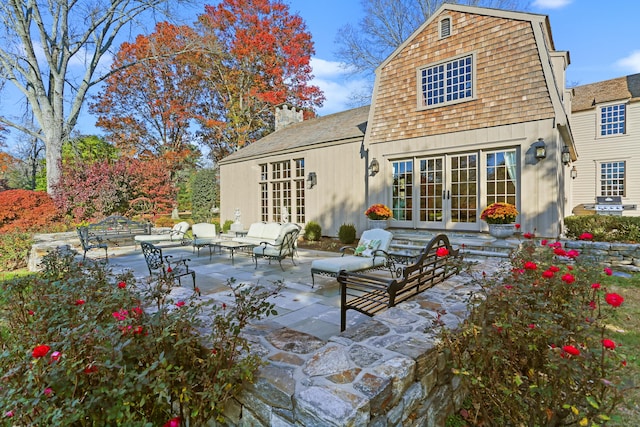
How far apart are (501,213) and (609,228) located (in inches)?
104

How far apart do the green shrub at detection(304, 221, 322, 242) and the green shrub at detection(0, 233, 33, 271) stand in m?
7.77

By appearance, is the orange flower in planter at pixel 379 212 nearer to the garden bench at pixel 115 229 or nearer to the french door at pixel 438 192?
the french door at pixel 438 192

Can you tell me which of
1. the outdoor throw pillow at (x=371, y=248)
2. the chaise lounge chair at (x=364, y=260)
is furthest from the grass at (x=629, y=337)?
the outdoor throw pillow at (x=371, y=248)

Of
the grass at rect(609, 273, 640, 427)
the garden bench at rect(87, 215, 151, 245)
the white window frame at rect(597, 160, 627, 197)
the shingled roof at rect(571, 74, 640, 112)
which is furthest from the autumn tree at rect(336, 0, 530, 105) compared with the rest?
the grass at rect(609, 273, 640, 427)

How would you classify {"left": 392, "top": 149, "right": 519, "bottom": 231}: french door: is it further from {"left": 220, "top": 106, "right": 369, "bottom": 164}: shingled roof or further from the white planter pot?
{"left": 220, "top": 106, "right": 369, "bottom": 164}: shingled roof

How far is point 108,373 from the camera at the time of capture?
64.2 inches

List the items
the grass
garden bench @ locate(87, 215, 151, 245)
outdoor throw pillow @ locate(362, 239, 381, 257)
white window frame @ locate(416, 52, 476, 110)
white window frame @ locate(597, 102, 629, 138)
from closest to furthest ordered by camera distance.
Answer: the grass → outdoor throw pillow @ locate(362, 239, 381, 257) → white window frame @ locate(416, 52, 476, 110) → garden bench @ locate(87, 215, 151, 245) → white window frame @ locate(597, 102, 629, 138)

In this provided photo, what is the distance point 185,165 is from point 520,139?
2152cm

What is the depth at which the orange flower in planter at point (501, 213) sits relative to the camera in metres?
6.86

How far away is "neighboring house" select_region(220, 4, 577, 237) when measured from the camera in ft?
22.6

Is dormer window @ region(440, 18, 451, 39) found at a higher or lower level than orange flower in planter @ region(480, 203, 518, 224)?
higher

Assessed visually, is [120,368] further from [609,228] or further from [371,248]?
[609,228]

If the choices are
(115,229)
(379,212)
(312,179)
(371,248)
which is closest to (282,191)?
(312,179)

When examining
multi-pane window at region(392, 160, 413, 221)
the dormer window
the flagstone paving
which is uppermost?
the dormer window
